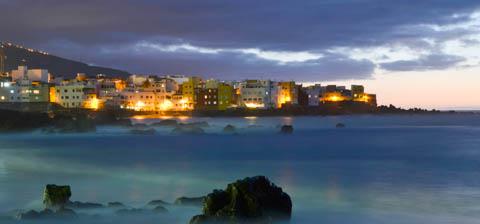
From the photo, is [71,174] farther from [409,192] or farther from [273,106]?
[273,106]

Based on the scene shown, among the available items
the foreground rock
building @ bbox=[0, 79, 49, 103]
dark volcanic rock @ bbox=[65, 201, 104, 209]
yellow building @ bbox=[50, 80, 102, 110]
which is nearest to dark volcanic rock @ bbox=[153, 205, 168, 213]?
dark volcanic rock @ bbox=[65, 201, 104, 209]

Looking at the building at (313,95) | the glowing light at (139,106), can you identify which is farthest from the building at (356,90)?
the glowing light at (139,106)

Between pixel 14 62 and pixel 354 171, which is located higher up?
pixel 14 62

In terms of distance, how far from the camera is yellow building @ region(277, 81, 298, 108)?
104 metres

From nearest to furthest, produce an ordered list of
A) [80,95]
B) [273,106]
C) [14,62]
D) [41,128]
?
1. [41,128]
2. [80,95]
3. [273,106]
4. [14,62]

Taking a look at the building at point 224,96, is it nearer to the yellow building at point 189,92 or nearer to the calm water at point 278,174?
the yellow building at point 189,92

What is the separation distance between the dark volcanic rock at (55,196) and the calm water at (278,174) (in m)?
1.10

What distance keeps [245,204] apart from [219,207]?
22.9 inches

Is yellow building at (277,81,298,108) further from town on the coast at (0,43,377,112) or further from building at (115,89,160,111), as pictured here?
building at (115,89,160,111)

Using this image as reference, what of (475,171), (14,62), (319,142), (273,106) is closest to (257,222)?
(475,171)

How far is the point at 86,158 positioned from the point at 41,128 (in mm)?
24096

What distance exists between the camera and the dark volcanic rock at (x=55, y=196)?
13.4 metres

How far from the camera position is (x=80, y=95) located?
87.1 metres

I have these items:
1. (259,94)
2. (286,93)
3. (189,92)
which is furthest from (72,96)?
(286,93)
